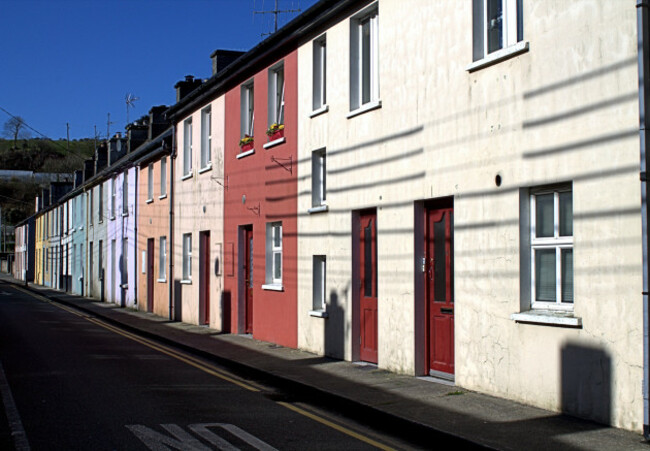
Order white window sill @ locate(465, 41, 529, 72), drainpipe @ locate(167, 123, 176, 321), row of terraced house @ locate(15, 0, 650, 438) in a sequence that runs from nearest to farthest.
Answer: row of terraced house @ locate(15, 0, 650, 438) → white window sill @ locate(465, 41, 529, 72) → drainpipe @ locate(167, 123, 176, 321)

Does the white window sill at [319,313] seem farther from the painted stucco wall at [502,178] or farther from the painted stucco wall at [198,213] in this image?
the painted stucco wall at [198,213]

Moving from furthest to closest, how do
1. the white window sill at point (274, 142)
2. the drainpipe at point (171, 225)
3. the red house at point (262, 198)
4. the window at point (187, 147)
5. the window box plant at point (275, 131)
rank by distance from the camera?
1. the drainpipe at point (171, 225)
2. the window at point (187, 147)
3. the window box plant at point (275, 131)
4. the white window sill at point (274, 142)
5. the red house at point (262, 198)

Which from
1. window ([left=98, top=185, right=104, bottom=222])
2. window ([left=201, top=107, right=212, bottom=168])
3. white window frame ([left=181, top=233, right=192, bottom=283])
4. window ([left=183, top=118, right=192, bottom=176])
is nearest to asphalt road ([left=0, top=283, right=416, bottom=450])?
window ([left=201, top=107, right=212, bottom=168])

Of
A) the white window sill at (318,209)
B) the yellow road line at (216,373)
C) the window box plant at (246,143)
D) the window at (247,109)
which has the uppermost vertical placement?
the window at (247,109)

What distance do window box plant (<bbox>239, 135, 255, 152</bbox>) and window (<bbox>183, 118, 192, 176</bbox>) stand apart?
544cm

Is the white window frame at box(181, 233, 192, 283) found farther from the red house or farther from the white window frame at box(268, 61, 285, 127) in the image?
the white window frame at box(268, 61, 285, 127)

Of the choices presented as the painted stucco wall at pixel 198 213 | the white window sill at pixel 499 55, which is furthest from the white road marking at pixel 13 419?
the painted stucco wall at pixel 198 213

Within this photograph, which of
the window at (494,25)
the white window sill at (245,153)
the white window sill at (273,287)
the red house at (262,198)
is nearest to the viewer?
the window at (494,25)

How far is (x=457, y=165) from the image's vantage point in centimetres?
991

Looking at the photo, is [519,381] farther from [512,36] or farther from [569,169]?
[512,36]

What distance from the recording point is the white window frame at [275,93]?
54.1 feet

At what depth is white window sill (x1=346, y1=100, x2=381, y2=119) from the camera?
12087 millimetres

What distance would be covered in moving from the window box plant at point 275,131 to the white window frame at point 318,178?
163cm

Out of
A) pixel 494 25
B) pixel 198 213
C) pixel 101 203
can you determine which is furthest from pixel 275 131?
pixel 101 203
